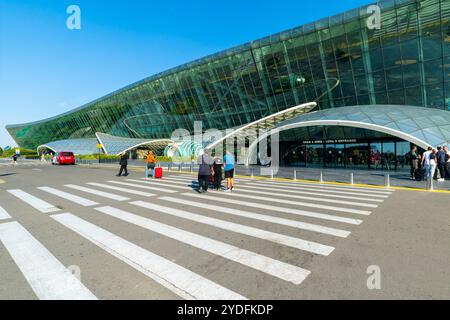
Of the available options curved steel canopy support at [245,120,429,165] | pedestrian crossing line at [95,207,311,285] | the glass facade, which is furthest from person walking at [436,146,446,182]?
pedestrian crossing line at [95,207,311,285]

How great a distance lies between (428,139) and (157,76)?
39.6 m

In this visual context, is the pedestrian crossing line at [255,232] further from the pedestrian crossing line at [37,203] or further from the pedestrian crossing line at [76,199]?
the pedestrian crossing line at [37,203]

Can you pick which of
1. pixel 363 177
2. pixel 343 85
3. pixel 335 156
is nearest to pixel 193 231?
pixel 363 177

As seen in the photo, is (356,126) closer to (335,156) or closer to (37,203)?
(335,156)

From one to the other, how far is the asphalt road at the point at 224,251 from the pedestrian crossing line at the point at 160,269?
0.06 ft

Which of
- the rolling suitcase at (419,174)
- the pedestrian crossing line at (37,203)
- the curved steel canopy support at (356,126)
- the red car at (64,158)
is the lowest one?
the pedestrian crossing line at (37,203)

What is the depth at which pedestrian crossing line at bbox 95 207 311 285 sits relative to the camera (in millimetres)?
3120

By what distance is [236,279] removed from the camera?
2.97m

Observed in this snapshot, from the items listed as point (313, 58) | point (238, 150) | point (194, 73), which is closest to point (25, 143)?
point (194, 73)

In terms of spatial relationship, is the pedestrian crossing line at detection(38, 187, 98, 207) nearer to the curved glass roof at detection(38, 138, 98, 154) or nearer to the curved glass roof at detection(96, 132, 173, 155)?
the curved glass roof at detection(96, 132, 173, 155)

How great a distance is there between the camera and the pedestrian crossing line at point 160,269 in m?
2.66

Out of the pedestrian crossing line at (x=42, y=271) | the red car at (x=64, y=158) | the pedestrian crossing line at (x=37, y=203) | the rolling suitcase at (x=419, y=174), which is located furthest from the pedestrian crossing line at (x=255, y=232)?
the red car at (x=64, y=158)

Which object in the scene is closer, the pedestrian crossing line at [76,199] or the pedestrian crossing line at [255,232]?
the pedestrian crossing line at [255,232]

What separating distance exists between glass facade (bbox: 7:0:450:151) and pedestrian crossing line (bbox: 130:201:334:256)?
20962 mm
